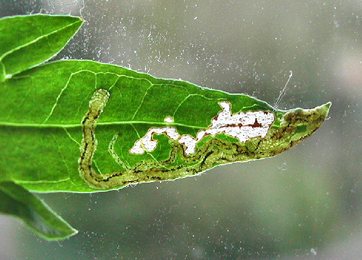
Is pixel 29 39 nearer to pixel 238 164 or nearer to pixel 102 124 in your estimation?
pixel 102 124

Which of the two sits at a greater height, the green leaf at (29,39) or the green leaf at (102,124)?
the green leaf at (29,39)

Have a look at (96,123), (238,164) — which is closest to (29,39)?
(96,123)

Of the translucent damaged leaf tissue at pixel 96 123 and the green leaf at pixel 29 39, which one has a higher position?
the green leaf at pixel 29 39

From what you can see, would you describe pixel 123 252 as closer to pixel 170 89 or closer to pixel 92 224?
pixel 92 224

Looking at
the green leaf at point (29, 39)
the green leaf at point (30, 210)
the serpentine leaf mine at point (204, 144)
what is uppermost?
the green leaf at point (29, 39)

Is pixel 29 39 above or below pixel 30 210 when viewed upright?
above
